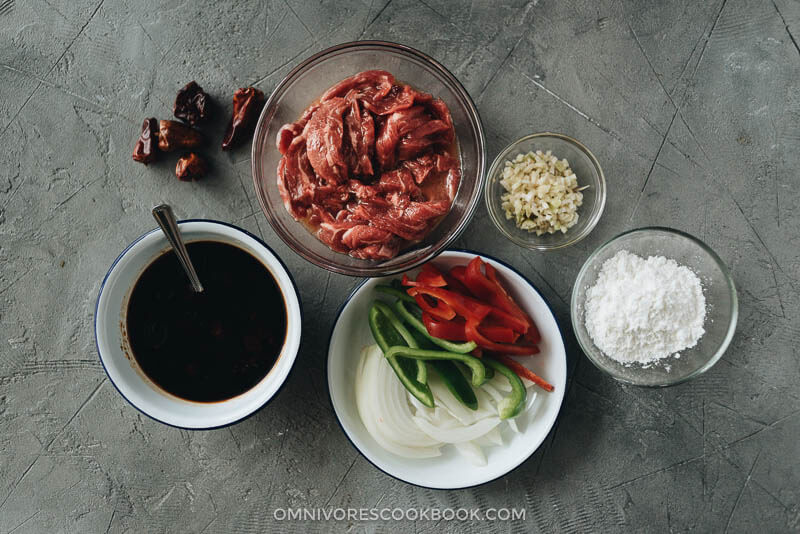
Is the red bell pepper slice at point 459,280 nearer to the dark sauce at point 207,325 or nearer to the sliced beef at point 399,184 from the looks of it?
the sliced beef at point 399,184

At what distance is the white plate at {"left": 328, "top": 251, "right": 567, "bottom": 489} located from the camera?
1680 millimetres

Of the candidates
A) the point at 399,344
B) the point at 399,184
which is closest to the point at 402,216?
the point at 399,184

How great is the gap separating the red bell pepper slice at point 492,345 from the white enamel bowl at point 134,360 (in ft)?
1.63

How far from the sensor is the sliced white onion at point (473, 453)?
68.2 inches

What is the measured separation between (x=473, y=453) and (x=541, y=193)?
33.1 inches

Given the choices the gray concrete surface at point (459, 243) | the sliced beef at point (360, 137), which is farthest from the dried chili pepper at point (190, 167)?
the sliced beef at point (360, 137)

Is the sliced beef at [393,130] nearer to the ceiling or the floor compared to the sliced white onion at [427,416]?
nearer to the ceiling

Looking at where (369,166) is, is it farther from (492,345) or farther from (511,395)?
(511,395)

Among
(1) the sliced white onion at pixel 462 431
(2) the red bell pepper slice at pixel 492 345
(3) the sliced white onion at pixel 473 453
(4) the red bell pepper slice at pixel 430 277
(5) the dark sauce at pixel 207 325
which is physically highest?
(5) the dark sauce at pixel 207 325

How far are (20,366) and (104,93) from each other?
96 cm

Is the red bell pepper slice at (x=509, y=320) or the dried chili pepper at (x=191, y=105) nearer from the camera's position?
the red bell pepper slice at (x=509, y=320)

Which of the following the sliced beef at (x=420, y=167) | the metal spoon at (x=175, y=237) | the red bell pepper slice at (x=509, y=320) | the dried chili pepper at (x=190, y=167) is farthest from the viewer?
the dried chili pepper at (x=190, y=167)

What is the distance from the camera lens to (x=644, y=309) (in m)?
1.57

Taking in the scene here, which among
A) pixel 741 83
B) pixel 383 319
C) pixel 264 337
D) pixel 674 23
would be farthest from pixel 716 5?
pixel 264 337
